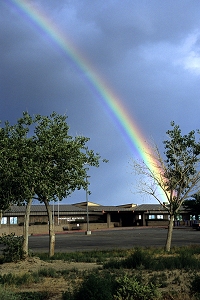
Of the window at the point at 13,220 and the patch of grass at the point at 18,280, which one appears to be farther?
the window at the point at 13,220

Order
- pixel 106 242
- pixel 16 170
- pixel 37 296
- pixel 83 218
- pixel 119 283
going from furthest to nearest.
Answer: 1. pixel 83 218
2. pixel 106 242
3. pixel 16 170
4. pixel 37 296
5. pixel 119 283

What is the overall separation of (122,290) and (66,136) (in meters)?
12.4

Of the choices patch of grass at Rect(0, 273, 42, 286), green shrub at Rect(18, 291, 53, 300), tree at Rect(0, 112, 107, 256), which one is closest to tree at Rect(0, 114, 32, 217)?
tree at Rect(0, 112, 107, 256)

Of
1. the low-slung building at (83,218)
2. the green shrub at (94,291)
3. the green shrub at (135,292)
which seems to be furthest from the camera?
the low-slung building at (83,218)

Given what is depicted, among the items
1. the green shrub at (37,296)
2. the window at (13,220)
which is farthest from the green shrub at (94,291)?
the window at (13,220)

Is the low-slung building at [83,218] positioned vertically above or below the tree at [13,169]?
below

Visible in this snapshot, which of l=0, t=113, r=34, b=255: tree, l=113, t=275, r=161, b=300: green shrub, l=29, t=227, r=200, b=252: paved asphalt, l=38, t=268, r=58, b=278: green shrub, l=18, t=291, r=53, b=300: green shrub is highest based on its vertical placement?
l=0, t=113, r=34, b=255: tree

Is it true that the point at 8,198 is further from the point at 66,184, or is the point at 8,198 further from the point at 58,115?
the point at 58,115

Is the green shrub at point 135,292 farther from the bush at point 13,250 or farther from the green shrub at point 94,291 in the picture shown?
the bush at point 13,250

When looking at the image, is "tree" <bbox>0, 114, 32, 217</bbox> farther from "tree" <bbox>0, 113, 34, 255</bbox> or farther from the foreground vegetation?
the foreground vegetation

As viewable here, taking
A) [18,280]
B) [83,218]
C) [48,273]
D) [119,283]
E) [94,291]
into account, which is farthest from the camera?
[83,218]

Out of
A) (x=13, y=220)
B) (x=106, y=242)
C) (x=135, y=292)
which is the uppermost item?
(x=13, y=220)

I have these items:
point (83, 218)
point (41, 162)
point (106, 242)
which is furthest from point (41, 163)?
point (83, 218)

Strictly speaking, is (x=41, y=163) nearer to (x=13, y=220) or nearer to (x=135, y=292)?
(x=135, y=292)
